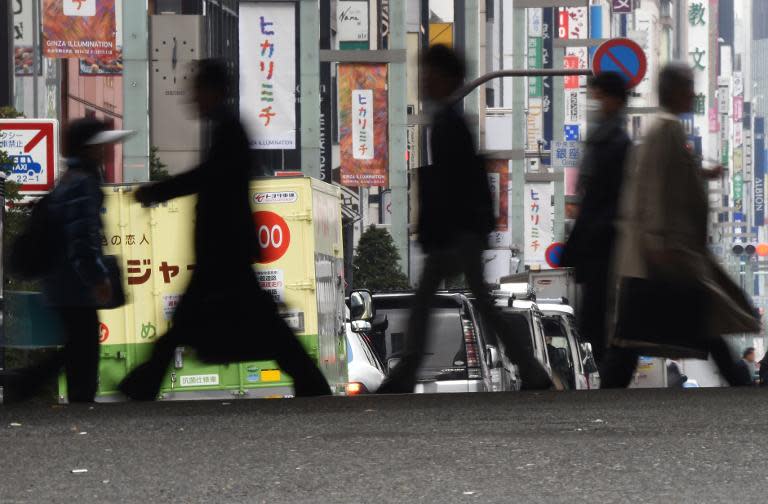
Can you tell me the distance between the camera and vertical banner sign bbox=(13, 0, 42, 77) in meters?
36.3

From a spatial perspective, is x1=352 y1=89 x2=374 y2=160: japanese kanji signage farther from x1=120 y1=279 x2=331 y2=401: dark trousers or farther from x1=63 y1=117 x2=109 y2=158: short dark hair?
x1=120 y1=279 x2=331 y2=401: dark trousers

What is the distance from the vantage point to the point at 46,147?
16.7m

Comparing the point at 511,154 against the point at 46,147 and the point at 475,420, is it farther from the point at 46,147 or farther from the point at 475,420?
the point at 475,420

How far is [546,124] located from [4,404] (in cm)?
10206

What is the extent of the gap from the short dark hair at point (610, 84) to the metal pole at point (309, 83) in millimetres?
19574

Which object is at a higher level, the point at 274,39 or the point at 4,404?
the point at 274,39

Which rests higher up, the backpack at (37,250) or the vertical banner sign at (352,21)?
the vertical banner sign at (352,21)

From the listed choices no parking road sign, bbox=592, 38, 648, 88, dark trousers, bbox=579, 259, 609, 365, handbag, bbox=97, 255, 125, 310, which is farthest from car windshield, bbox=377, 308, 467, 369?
handbag, bbox=97, 255, 125, 310

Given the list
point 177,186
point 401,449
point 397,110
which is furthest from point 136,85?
point 397,110

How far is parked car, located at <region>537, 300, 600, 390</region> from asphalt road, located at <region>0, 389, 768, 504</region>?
10.5m

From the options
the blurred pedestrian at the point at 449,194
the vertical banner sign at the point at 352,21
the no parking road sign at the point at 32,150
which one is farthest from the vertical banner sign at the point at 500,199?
the vertical banner sign at the point at 352,21

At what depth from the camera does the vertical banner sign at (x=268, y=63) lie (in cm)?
2816

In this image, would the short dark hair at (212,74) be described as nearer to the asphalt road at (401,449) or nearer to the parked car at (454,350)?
the asphalt road at (401,449)

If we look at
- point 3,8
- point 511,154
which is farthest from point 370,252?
point 3,8
